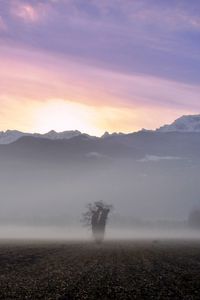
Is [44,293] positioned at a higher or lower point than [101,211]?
lower

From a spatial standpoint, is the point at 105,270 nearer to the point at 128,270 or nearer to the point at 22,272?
the point at 128,270

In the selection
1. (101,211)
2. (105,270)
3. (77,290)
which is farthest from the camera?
(101,211)

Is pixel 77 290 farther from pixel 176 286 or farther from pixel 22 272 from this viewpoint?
pixel 22 272

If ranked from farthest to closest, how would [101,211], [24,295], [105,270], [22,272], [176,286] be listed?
[101,211]
[105,270]
[22,272]
[176,286]
[24,295]

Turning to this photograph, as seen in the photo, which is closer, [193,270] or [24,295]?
[24,295]

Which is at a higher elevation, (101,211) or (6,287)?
(101,211)

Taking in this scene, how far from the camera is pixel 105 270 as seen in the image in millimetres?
50625

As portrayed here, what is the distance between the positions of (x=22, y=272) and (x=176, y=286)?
50.3 ft

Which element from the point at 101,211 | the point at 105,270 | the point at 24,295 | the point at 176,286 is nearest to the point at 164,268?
the point at 105,270

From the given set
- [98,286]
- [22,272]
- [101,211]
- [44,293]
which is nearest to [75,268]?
[22,272]

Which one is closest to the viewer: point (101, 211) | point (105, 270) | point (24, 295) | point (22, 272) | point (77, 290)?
point (24, 295)

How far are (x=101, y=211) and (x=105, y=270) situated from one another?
73684 millimetres

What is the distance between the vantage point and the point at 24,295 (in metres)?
33.4

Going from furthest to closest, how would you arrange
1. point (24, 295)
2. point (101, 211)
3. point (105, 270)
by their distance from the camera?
point (101, 211), point (105, 270), point (24, 295)
